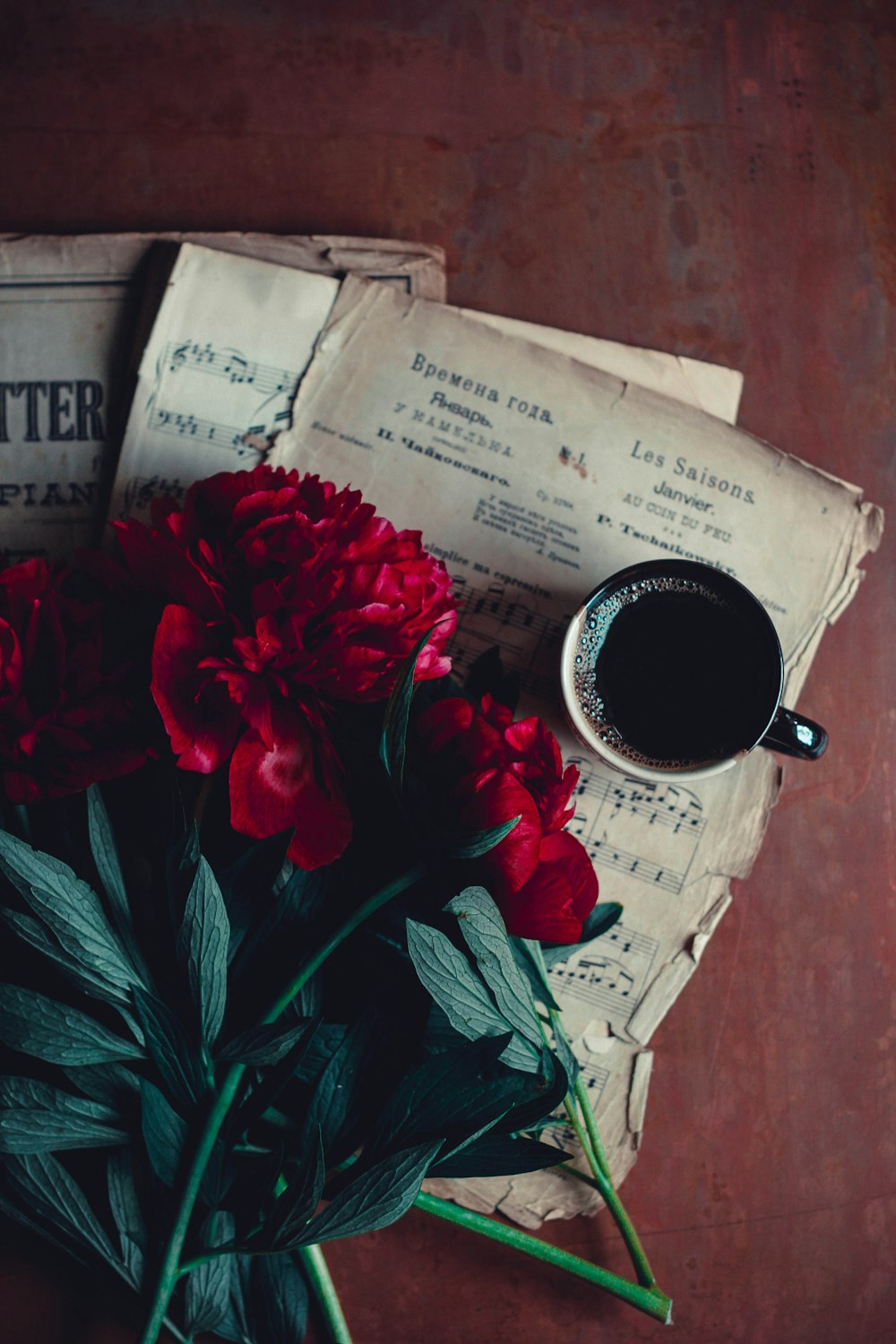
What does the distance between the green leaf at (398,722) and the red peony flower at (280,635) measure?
3cm

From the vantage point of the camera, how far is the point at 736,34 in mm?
648

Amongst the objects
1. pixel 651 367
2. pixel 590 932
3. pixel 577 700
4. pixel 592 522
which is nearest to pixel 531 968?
pixel 590 932

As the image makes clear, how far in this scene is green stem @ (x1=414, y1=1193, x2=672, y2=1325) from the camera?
0.46 metres

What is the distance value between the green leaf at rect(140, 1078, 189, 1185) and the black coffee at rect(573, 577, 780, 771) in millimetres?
292

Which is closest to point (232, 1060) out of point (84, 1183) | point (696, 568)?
point (84, 1183)

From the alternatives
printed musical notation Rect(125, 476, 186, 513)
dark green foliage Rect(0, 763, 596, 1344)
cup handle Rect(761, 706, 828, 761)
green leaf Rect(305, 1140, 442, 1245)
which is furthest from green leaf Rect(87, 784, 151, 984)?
cup handle Rect(761, 706, 828, 761)

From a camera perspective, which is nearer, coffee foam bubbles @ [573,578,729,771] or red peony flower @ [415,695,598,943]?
red peony flower @ [415,695,598,943]

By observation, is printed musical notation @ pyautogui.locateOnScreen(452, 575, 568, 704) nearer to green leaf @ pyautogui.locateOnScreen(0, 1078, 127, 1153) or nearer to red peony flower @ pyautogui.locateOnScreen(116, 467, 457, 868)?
red peony flower @ pyautogui.locateOnScreen(116, 467, 457, 868)

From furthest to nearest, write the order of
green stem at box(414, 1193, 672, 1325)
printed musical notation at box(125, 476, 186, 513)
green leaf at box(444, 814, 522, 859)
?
printed musical notation at box(125, 476, 186, 513)
green stem at box(414, 1193, 672, 1325)
green leaf at box(444, 814, 522, 859)

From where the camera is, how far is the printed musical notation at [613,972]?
1.89 feet

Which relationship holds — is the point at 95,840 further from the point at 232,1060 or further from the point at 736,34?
the point at 736,34

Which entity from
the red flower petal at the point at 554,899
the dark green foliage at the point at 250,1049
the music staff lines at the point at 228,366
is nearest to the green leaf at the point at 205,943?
the dark green foliage at the point at 250,1049

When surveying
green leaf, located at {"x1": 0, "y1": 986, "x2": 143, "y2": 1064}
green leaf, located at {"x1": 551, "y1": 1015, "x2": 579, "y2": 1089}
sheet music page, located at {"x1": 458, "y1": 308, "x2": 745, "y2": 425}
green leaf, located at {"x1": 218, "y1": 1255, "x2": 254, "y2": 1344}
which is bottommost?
green leaf, located at {"x1": 218, "y1": 1255, "x2": 254, "y2": 1344}

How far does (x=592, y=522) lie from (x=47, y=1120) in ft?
1.40
